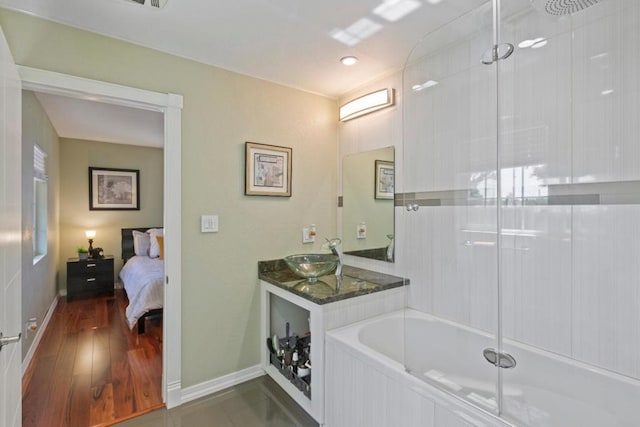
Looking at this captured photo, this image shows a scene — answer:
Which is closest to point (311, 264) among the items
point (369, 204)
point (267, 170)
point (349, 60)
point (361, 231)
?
point (361, 231)

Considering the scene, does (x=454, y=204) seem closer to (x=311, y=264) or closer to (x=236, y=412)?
(x=311, y=264)

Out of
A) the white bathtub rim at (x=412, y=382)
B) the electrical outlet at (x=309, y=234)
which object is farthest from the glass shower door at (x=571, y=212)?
the electrical outlet at (x=309, y=234)

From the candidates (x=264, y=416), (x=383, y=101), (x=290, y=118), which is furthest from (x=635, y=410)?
(x=290, y=118)

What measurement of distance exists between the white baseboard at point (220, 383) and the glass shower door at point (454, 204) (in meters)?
1.29

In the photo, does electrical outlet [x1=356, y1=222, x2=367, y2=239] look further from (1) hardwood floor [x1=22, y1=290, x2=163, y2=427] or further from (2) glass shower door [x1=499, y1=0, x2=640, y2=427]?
(1) hardwood floor [x1=22, y1=290, x2=163, y2=427]

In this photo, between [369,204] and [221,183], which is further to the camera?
[369,204]

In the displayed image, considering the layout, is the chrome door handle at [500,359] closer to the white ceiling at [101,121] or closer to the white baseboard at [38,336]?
the white baseboard at [38,336]

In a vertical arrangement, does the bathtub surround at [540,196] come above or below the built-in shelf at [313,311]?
above

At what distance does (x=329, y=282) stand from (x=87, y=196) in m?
4.74

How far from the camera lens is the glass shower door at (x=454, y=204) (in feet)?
6.02

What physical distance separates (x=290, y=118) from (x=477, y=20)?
4.98ft

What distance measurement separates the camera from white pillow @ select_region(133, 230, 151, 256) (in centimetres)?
511

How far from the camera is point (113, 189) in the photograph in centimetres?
530

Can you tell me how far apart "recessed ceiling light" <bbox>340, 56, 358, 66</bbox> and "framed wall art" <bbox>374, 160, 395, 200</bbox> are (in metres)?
0.79
